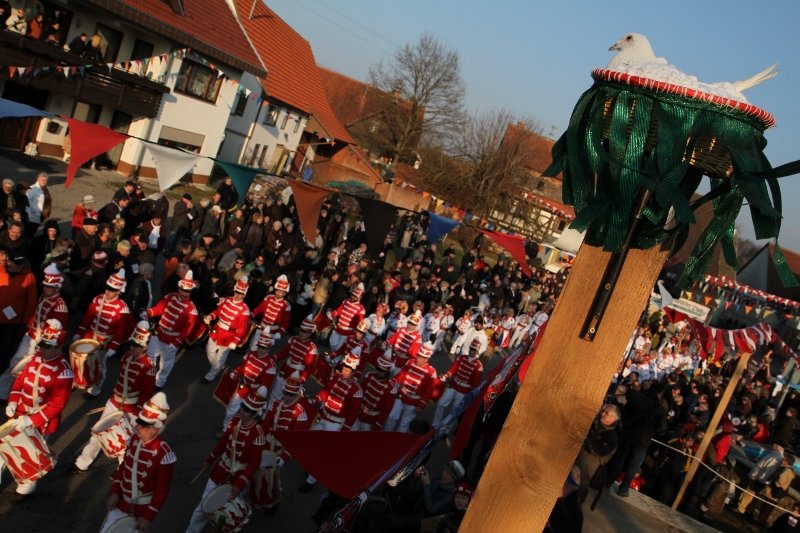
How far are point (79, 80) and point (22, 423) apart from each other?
17477mm

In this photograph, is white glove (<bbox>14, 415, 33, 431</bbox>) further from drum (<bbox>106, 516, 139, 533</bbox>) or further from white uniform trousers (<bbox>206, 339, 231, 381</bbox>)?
white uniform trousers (<bbox>206, 339, 231, 381</bbox>)

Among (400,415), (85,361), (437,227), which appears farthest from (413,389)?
(437,227)

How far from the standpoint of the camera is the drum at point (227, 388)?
9156 millimetres

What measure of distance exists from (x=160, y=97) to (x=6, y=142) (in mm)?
5408

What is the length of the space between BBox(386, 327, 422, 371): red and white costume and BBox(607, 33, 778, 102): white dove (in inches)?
416

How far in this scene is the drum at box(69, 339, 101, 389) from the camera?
27.3 ft

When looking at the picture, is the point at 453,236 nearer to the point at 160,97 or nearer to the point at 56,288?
the point at 160,97

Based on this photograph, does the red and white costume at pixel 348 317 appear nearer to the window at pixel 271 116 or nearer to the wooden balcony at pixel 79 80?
the wooden balcony at pixel 79 80

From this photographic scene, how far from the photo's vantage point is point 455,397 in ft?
40.2

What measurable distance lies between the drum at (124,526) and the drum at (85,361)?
127 inches

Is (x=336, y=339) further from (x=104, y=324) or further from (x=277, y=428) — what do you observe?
(x=277, y=428)

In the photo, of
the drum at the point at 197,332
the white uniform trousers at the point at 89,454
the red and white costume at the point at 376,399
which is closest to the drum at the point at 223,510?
the white uniform trousers at the point at 89,454

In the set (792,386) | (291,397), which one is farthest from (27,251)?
(792,386)

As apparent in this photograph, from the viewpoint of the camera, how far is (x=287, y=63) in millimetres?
36188
